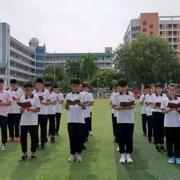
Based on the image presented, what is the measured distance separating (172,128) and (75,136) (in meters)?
1.98

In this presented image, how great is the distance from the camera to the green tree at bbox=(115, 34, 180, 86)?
30.3m

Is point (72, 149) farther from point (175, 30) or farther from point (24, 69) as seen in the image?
point (175, 30)

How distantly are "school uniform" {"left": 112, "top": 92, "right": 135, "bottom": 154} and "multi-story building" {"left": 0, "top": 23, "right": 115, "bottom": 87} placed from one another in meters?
33.2

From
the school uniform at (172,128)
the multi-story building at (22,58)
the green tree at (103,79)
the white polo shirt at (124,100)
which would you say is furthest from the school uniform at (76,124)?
the green tree at (103,79)

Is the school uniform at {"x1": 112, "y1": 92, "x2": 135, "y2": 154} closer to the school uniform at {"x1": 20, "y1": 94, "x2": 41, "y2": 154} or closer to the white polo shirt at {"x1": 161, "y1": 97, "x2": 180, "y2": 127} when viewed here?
the white polo shirt at {"x1": 161, "y1": 97, "x2": 180, "y2": 127}

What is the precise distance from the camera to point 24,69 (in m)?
70.4

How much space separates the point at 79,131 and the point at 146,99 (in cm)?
300

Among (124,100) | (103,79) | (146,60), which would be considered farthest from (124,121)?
(103,79)

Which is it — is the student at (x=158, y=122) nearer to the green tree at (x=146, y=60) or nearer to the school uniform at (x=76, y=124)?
the school uniform at (x=76, y=124)

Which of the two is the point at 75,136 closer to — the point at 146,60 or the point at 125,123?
the point at 125,123

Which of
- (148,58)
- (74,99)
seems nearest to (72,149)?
(74,99)

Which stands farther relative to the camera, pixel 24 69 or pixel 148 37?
pixel 24 69

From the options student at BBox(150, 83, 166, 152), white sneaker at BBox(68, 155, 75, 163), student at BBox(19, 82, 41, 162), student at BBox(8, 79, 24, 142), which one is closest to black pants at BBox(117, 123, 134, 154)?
white sneaker at BBox(68, 155, 75, 163)

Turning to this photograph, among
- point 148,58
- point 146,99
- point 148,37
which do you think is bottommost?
point 146,99
